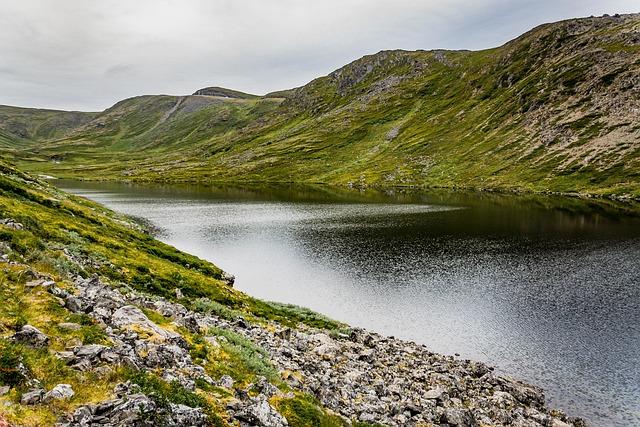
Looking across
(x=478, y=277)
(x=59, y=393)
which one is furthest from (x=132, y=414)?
(x=478, y=277)

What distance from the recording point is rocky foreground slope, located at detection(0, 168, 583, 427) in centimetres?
1499

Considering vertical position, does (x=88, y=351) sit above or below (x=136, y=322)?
above

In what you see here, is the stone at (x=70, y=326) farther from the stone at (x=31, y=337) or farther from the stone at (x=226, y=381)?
the stone at (x=226, y=381)

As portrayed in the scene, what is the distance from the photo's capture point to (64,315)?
1969 centimetres

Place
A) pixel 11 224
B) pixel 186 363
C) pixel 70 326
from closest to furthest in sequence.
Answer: pixel 70 326, pixel 186 363, pixel 11 224

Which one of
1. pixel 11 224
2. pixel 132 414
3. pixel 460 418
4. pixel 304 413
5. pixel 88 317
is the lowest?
pixel 460 418

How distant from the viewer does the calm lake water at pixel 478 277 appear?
133 ft

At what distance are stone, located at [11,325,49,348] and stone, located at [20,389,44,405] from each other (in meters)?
3.14

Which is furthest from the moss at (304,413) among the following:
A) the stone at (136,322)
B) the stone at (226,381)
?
the stone at (136,322)

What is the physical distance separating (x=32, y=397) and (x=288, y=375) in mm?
13061

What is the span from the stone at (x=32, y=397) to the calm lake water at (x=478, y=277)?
33.4m

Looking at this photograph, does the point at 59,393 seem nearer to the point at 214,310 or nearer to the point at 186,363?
the point at 186,363

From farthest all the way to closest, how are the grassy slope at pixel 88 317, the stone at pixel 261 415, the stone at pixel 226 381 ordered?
the stone at pixel 226 381, the stone at pixel 261 415, the grassy slope at pixel 88 317

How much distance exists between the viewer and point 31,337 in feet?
54.9
